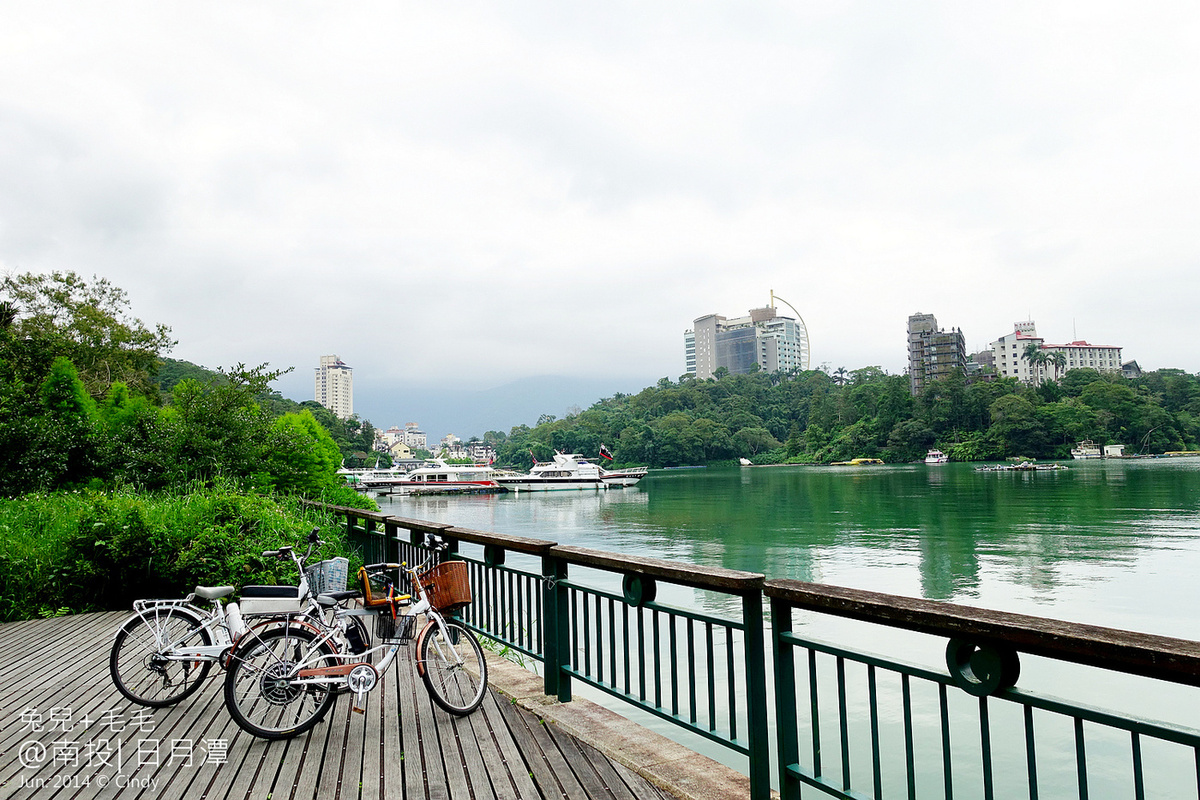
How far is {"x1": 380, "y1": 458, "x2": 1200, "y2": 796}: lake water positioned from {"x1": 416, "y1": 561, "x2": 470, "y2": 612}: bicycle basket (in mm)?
7048

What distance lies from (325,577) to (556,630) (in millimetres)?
1264

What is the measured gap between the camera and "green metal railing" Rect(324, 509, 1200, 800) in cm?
181

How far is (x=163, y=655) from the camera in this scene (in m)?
3.74

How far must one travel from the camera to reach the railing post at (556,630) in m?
4.00

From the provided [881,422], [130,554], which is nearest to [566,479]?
[881,422]

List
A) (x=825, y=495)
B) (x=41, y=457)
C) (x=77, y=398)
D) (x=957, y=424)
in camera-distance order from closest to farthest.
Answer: (x=41, y=457), (x=77, y=398), (x=825, y=495), (x=957, y=424)

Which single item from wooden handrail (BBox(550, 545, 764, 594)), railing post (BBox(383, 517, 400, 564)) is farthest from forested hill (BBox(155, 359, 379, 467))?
wooden handrail (BBox(550, 545, 764, 594))

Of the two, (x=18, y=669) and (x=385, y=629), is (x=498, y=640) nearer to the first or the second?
(x=385, y=629)

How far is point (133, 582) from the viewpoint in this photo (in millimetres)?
6836

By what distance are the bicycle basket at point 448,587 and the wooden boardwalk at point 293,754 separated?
535 mm

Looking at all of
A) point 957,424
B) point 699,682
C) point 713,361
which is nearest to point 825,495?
point 699,682

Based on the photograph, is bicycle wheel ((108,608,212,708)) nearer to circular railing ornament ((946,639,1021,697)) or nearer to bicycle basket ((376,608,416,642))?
bicycle basket ((376,608,416,642))

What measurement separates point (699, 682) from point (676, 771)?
724cm

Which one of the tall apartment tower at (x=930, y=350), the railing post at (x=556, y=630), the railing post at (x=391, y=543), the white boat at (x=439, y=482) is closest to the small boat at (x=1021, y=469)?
the white boat at (x=439, y=482)
